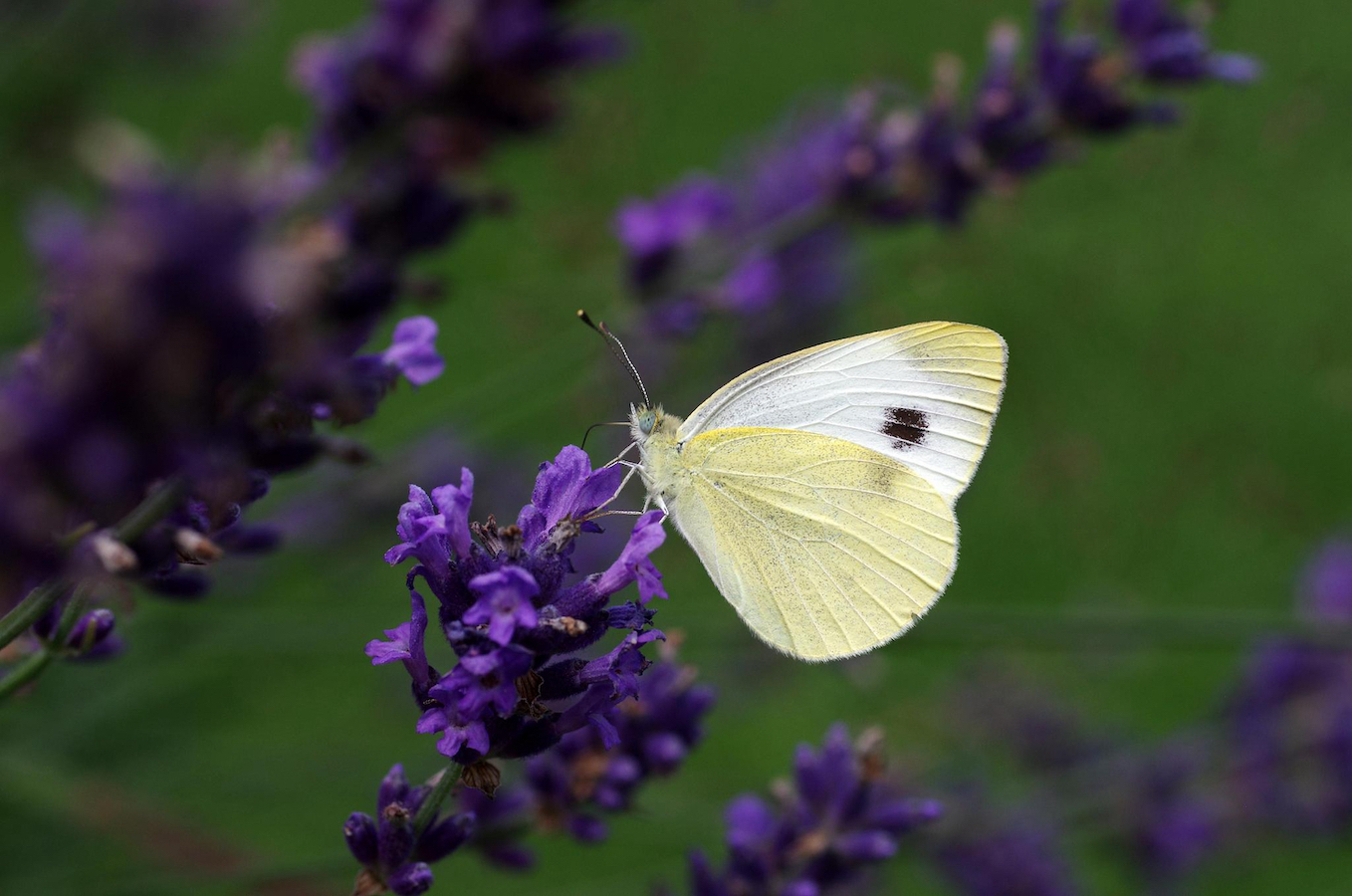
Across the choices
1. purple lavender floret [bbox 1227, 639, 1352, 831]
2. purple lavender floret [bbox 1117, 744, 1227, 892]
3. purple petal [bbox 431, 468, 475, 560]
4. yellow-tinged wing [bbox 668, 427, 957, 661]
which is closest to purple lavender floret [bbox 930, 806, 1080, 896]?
purple lavender floret [bbox 1117, 744, 1227, 892]

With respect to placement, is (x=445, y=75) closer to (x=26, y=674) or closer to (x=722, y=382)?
(x=26, y=674)

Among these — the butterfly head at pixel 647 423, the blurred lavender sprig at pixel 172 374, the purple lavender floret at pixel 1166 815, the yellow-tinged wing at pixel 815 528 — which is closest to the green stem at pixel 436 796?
the blurred lavender sprig at pixel 172 374

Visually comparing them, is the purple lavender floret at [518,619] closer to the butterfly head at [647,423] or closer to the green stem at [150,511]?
the green stem at [150,511]

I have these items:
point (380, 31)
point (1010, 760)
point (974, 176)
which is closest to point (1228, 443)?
point (1010, 760)

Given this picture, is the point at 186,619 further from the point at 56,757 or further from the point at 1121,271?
the point at 1121,271

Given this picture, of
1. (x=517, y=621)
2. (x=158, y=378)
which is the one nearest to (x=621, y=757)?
(x=517, y=621)
